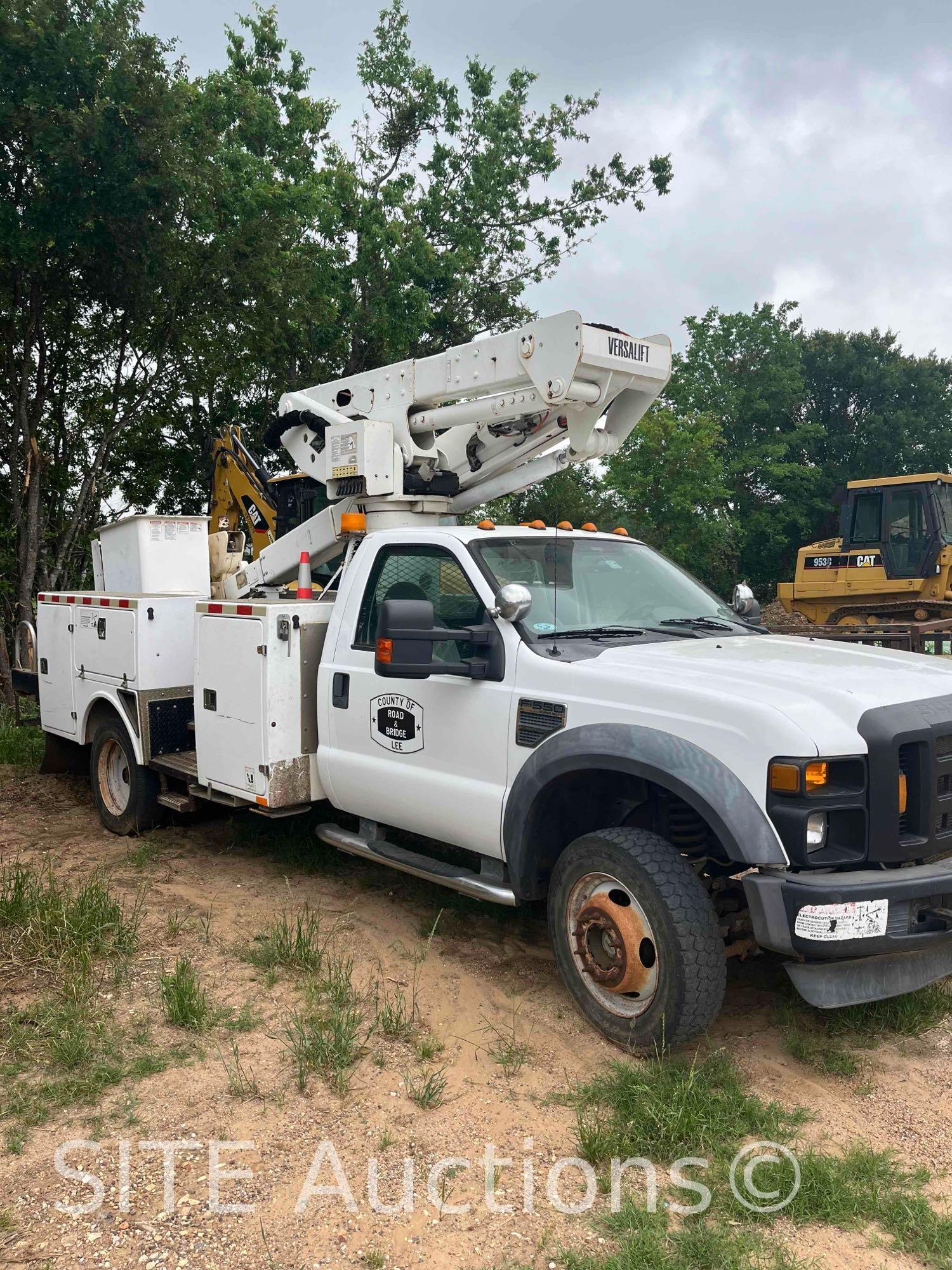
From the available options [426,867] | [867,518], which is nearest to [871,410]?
[867,518]

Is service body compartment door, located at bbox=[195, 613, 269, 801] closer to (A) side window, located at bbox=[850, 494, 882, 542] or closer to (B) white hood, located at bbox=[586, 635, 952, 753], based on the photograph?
A: (B) white hood, located at bbox=[586, 635, 952, 753]

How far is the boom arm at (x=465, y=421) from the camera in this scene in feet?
18.8

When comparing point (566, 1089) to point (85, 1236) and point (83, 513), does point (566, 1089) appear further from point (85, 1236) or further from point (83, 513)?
point (83, 513)

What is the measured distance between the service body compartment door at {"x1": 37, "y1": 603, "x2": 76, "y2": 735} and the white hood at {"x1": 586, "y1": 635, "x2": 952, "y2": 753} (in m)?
4.60

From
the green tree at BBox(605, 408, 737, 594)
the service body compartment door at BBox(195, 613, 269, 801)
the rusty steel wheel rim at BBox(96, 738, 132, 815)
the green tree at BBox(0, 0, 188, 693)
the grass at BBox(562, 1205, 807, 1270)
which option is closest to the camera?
the grass at BBox(562, 1205, 807, 1270)

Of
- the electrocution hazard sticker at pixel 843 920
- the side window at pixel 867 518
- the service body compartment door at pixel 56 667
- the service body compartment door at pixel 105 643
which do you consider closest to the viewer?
the electrocution hazard sticker at pixel 843 920

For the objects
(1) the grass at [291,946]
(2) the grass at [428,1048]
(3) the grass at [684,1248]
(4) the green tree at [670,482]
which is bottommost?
(3) the grass at [684,1248]

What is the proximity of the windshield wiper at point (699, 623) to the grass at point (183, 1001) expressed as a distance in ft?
8.64

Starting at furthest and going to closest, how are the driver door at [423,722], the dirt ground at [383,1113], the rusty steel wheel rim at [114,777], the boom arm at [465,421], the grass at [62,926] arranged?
the rusty steel wheel rim at [114,777] → the boom arm at [465,421] → the grass at [62,926] → the driver door at [423,722] → the dirt ground at [383,1113]

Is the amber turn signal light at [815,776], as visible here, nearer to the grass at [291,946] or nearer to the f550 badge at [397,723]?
the f550 badge at [397,723]

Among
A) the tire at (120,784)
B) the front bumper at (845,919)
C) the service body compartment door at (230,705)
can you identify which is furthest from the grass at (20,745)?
the front bumper at (845,919)

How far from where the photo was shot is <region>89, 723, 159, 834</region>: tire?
267 inches

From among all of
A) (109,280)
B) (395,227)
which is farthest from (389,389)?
(395,227)

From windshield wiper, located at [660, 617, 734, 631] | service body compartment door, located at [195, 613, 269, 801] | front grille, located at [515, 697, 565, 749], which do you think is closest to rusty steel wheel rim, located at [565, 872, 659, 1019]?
front grille, located at [515, 697, 565, 749]
